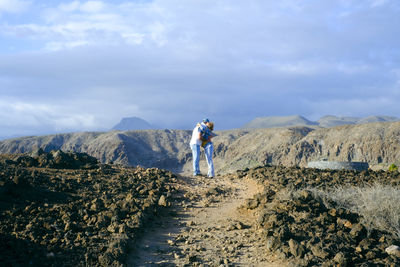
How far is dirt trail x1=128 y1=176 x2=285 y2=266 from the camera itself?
6.16m

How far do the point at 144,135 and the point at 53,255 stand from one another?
74.7m

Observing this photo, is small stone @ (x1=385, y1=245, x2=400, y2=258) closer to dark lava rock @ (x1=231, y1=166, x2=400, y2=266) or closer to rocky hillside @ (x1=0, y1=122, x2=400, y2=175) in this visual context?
dark lava rock @ (x1=231, y1=166, x2=400, y2=266)

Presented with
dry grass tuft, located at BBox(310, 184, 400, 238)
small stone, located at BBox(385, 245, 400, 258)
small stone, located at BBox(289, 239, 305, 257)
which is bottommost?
→ small stone, located at BBox(385, 245, 400, 258)

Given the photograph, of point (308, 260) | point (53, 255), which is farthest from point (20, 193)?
point (308, 260)

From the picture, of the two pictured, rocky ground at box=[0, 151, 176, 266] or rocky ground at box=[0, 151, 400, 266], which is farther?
rocky ground at box=[0, 151, 400, 266]

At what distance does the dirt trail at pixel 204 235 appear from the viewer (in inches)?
243

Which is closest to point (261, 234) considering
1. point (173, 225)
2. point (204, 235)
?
point (204, 235)

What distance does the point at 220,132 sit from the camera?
256ft

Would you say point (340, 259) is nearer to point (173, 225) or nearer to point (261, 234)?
point (261, 234)

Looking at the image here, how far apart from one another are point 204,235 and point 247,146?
179 feet

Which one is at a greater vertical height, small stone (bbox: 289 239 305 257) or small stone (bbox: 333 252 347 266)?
small stone (bbox: 289 239 305 257)

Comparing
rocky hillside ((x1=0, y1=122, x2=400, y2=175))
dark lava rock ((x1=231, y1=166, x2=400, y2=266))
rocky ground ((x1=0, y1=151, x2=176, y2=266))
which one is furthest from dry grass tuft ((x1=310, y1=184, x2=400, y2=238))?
rocky hillside ((x1=0, y1=122, x2=400, y2=175))

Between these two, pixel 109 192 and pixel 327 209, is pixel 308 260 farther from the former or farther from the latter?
pixel 109 192

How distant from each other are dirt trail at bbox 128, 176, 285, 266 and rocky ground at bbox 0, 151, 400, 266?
18 mm
